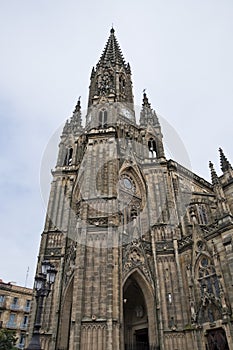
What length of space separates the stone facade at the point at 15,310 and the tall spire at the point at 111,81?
23.5 m

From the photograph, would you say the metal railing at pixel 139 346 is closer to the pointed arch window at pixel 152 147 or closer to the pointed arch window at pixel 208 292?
the pointed arch window at pixel 208 292

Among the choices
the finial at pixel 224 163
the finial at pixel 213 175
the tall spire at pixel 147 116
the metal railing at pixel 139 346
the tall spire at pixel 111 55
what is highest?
the tall spire at pixel 111 55

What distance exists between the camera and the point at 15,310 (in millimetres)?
32812

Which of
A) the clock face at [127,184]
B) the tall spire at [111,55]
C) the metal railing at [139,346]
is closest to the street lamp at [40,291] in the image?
the metal railing at [139,346]

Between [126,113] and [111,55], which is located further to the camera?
[111,55]

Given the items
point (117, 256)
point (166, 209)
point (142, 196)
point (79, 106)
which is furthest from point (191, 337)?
point (79, 106)

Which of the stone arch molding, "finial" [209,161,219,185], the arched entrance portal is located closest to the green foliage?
the arched entrance portal

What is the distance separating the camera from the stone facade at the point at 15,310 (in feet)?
105

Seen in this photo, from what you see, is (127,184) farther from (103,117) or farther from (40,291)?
(40,291)

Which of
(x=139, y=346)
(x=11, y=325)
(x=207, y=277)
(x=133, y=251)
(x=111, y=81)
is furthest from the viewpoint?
(x=111, y=81)

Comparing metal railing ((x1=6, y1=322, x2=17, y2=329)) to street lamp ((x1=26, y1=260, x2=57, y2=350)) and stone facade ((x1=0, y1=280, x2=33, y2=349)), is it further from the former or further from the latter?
street lamp ((x1=26, y1=260, x2=57, y2=350))

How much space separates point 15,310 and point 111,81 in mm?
28694

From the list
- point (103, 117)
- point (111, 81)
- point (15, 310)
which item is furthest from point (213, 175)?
point (15, 310)

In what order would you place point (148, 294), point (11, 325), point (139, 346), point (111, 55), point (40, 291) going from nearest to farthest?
point (40, 291) < point (148, 294) < point (139, 346) < point (11, 325) < point (111, 55)
